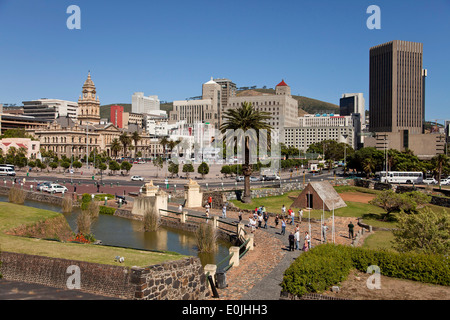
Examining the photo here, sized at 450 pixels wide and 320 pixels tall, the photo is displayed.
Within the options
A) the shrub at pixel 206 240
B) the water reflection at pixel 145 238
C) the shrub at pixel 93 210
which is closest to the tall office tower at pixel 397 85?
the water reflection at pixel 145 238

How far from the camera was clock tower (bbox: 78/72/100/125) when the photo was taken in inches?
6575

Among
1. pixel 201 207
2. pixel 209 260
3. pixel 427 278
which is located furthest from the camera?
pixel 201 207

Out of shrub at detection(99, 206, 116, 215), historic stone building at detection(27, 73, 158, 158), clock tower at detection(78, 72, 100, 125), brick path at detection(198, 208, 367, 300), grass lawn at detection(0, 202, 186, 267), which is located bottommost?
brick path at detection(198, 208, 367, 300)

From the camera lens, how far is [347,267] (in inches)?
655

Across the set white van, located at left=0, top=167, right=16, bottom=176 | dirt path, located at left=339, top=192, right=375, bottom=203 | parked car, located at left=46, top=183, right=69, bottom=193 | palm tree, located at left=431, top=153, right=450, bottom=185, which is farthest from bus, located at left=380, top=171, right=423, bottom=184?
white van, located at left=0, top=167, right=16, bottom=176

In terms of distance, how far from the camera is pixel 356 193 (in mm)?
58438

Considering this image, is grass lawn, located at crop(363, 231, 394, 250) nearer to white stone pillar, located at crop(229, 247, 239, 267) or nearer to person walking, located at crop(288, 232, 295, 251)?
person walking, located at crop(288, 232, 295, 251)

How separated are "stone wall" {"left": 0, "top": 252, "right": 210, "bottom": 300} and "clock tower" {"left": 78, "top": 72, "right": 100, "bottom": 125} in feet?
538
